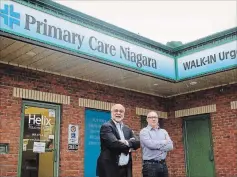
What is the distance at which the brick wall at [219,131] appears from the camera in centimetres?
886

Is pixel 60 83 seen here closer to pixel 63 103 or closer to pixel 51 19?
pixel 63 103

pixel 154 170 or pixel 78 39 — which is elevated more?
pixel 78 39

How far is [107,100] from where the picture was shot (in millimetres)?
8977

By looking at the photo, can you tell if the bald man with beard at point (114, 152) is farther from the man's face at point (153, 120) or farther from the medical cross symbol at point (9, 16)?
the medical cross symbol at point (9, 16)

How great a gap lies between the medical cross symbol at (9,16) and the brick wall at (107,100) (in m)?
1.65

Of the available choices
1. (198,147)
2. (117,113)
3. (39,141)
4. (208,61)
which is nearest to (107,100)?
(39,141)

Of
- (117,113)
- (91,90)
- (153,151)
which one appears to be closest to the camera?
(117,113)

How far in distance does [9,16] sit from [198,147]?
6.65m

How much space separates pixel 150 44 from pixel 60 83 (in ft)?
8.41

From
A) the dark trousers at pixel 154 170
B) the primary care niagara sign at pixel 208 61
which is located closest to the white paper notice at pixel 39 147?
the dark trousers at pixel 154 170

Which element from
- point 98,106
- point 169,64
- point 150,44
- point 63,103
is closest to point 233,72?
point 169,64

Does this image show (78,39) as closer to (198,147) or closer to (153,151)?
(153,151)

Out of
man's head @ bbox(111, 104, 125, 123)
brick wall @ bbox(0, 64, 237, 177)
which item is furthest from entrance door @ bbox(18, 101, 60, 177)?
man's head @ bbox(111, 104, 125, 123)

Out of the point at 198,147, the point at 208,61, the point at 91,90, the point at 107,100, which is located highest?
the point at 208,61
